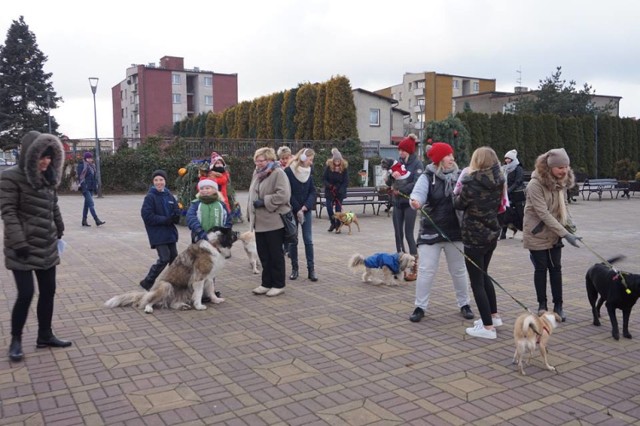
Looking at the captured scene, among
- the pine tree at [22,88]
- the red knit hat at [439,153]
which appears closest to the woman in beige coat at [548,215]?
the red knit hat at [439,153]

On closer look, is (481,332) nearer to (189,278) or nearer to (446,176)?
(446,176)

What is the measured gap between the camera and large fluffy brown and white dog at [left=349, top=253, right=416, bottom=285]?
7570mm

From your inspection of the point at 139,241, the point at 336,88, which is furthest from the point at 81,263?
the point at 336,88

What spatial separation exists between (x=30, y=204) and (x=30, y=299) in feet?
2.74

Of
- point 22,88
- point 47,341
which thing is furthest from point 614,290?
point 22,88

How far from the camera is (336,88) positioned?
34625 mm

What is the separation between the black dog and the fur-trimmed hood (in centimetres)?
514

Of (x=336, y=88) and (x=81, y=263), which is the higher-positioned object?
(x=336, y=88)

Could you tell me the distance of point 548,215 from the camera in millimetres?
5684

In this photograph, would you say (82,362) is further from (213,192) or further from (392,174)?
(392,174)

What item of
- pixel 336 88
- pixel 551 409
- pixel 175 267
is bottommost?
pixel 551 409

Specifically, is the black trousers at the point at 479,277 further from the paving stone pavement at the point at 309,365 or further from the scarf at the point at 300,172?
the scarf at the point at 300,172

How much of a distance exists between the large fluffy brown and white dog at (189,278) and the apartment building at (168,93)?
6873 centimetres

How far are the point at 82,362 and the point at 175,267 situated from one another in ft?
6.17
